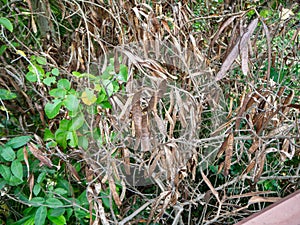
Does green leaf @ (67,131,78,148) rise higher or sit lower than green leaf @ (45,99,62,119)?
lower

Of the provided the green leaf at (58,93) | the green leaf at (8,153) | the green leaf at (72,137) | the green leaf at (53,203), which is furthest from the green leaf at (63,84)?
the green leaf at (53,203)

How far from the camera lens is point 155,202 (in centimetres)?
115

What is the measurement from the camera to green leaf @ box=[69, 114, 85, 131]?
1.05 metres

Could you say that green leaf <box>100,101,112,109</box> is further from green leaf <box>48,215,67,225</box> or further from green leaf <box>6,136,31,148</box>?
green leaf <box>48,215,67,225</box>

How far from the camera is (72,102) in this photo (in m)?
0.98

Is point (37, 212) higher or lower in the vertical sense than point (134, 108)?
lower

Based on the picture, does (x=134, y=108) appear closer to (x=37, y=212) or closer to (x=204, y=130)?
(x=37, y=212)

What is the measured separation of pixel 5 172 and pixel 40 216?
6.5 inches

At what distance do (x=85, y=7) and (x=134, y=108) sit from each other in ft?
1.76

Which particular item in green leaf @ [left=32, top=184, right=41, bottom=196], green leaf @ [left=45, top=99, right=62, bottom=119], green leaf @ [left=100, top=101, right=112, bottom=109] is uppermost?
green leaf @ [left=45, top=99, right=62, bottom=119]

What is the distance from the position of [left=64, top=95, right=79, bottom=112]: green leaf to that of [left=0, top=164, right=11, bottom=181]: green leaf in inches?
11.2

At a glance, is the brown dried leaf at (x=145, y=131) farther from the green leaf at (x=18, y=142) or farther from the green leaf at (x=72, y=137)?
the green leaf at (x=18, y=142)

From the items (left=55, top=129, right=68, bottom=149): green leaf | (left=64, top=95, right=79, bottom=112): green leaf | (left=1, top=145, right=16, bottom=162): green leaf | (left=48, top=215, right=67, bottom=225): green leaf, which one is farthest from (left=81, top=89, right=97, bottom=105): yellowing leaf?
(left=48, top=215, right=67, bottom=225): green leaf

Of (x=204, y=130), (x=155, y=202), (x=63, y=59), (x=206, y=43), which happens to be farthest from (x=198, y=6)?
(x=155, y=202)
